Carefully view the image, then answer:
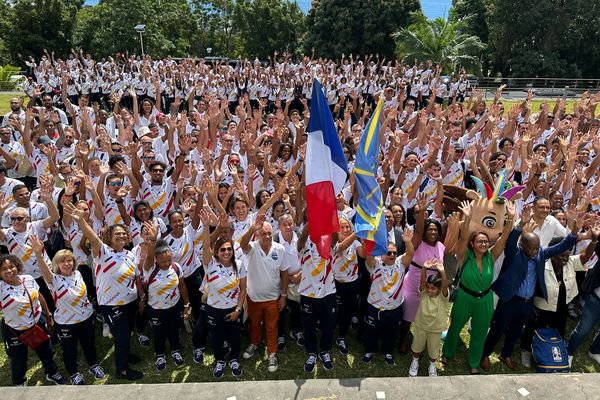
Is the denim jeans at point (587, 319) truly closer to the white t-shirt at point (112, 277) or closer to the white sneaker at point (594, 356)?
the white sneaker at point (594, 356)

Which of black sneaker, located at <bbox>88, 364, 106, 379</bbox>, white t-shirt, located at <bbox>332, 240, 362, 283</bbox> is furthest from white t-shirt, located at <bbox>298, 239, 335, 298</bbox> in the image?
black sneaker, located at <bbox>88, 364, 106, 379</bbox>

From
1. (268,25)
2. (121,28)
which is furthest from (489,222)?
(268,25)

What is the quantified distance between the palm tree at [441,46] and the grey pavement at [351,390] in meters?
23.5

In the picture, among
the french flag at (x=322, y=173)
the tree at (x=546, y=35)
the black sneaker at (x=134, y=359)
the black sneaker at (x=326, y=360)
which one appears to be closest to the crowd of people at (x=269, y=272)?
the black sneaker at (x=326, y=360)

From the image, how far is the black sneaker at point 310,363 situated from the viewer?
4.65 metres

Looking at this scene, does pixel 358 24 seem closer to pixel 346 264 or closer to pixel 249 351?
pixel 346 264

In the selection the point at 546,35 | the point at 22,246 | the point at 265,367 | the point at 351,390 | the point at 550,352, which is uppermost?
the point at 546,35

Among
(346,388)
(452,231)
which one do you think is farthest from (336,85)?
(346,388)

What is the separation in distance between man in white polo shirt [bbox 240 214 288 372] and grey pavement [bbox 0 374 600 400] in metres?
1.08

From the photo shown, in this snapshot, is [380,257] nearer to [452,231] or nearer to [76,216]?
[452,231]

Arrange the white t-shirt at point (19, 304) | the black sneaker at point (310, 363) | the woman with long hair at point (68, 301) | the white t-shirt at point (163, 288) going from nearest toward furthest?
the white t-shirt at point (19, 304)
the woman with long hair at point (68, 301)
the white t-shirt at point (163, 288)
the black sneaker at point (310, 363)

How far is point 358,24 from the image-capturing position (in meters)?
34.3

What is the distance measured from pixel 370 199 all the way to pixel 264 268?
4.08ft

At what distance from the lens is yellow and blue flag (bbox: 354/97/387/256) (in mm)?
4109
